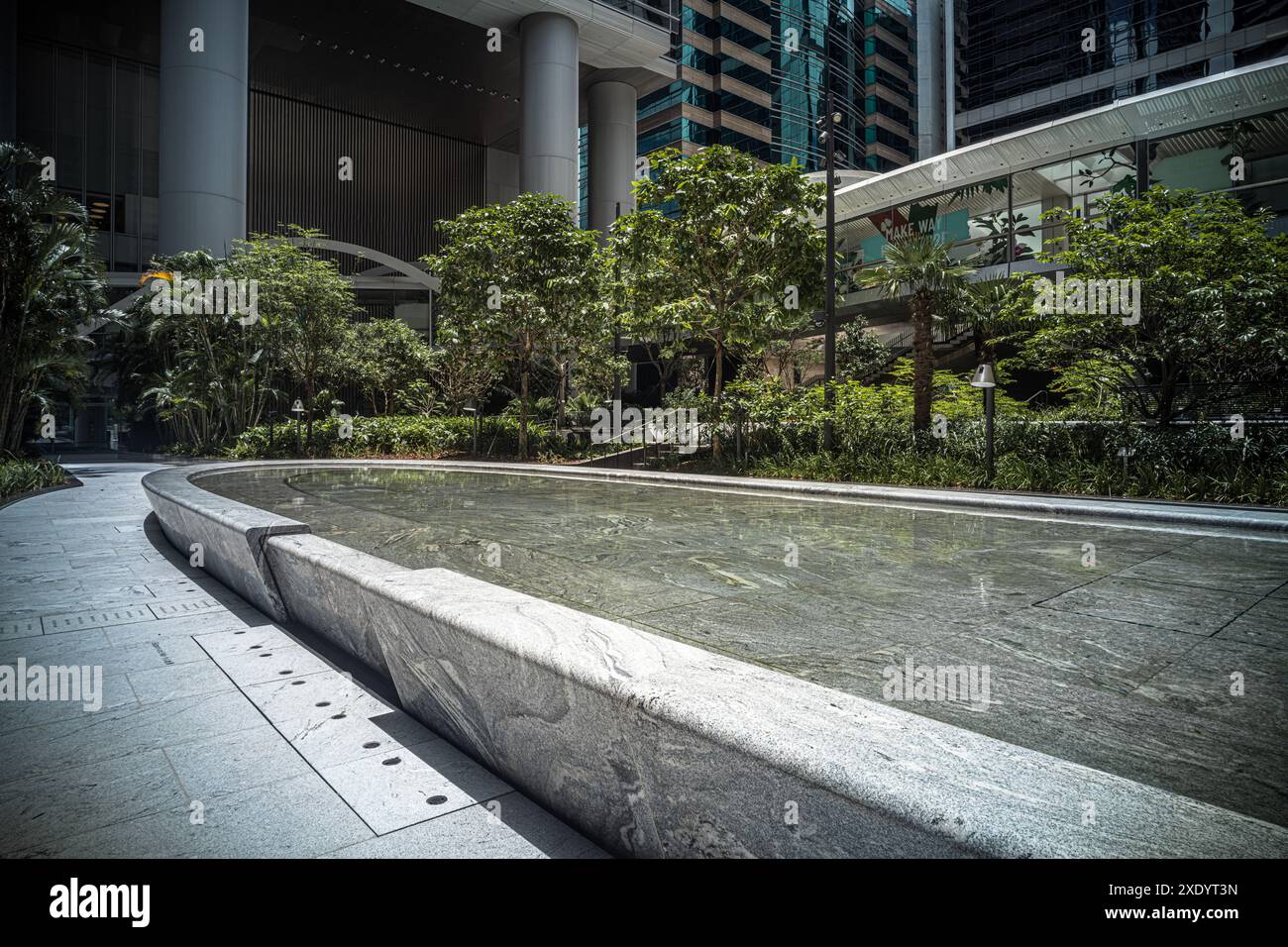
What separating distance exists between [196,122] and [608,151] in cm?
2171

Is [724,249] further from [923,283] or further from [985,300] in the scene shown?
[985,300]

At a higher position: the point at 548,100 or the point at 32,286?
the point at 548,100

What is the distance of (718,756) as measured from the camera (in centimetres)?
185

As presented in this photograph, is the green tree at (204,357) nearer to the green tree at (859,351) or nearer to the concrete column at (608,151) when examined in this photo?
the concrete column at (608,151)

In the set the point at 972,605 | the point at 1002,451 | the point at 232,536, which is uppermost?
the point at 1002,451

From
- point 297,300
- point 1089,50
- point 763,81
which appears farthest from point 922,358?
point 1089,50

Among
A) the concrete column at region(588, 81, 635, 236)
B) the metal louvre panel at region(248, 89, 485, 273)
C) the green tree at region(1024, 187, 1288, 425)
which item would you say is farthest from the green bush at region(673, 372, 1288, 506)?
the metal louvre panel at region(248, 89, 485, 273)

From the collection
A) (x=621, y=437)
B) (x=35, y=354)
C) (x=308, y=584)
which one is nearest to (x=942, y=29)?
(x=621, y=437)

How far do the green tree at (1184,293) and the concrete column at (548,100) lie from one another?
27.6 m

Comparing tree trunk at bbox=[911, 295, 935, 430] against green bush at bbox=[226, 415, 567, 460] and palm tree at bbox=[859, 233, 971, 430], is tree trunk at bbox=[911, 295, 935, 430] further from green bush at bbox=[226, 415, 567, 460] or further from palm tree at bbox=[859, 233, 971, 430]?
green bush at bbox=[226, 415, 567, 460]

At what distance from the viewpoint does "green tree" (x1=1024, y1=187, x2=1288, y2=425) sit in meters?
12.5

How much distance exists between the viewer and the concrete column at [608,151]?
43281 millimetres

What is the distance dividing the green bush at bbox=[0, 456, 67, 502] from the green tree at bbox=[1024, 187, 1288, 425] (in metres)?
19.5

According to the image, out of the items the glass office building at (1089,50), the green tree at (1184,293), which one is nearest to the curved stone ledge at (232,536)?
the green tree at (1184,293)
